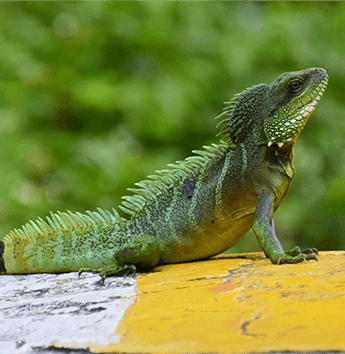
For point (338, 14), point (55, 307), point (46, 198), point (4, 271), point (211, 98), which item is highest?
point (338, 14)

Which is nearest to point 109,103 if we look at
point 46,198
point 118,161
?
point 118,161

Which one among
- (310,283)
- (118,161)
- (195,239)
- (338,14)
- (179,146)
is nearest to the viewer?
(310,283)

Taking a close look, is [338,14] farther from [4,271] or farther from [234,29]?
[4,271]

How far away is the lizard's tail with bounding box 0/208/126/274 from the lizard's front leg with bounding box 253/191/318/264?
913 millimetres

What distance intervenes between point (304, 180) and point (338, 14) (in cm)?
204

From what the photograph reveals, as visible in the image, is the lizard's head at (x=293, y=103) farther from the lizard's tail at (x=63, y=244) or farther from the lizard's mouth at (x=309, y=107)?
the lizard's tail at (x=63, y=244)

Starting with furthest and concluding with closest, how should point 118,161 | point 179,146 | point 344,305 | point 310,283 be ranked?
point 179,146 < point 118,161 < point 310,283 < point 344,305

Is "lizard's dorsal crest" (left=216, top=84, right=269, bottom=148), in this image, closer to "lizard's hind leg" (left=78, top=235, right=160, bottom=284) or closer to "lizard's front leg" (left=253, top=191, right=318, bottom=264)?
"lizard's front leg" (left=253, top=191, right=318, bottom=264)

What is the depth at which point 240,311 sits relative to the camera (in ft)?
7.47

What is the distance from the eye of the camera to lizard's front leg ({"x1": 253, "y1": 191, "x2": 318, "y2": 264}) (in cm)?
299

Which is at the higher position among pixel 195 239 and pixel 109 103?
pixel 109 103

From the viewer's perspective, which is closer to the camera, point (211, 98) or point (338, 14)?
point (211, 98)

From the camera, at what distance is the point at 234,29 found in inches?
240

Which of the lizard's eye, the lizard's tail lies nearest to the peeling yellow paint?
the lizard's tail
